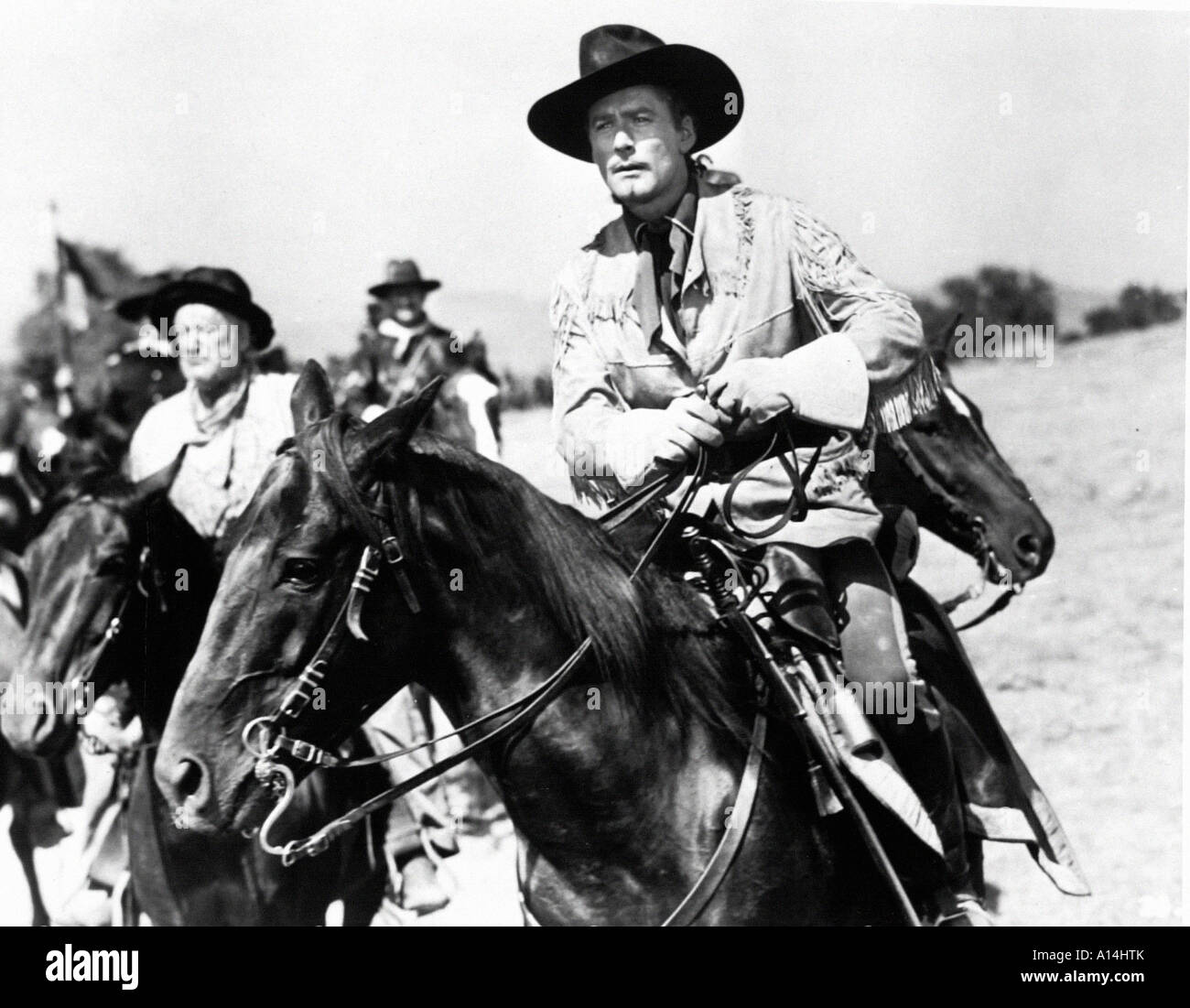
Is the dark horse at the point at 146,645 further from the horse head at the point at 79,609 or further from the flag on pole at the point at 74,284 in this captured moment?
the flag on pole at the point at 74,284

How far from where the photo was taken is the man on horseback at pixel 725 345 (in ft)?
13.6

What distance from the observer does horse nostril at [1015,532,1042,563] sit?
553cm

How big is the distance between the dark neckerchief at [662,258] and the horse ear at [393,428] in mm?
1036

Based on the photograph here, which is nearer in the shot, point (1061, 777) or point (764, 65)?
point (764, 65)

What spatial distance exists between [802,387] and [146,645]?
1965 millimetres

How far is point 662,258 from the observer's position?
4629 millimetres

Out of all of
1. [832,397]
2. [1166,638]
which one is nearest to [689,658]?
[832,397]

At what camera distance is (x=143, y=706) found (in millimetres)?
4922

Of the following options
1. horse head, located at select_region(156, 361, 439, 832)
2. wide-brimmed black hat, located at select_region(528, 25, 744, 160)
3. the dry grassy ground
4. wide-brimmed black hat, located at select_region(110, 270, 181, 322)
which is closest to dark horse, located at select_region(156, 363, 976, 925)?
horse head, located at select_region(156, 361, 439, 832)

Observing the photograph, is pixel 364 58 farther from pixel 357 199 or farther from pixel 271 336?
pixel 271 336

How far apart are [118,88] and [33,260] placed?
1.84 ft

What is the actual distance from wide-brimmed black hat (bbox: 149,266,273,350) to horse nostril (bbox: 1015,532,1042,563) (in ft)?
7.81

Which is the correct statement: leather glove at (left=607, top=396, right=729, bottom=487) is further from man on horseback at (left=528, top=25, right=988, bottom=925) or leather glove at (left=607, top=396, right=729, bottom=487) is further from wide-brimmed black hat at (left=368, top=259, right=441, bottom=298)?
wide-brimmed black hat at (left=368, top=259, right=441, bottom=298)

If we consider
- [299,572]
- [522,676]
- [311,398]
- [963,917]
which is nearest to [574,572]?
[522,676]
